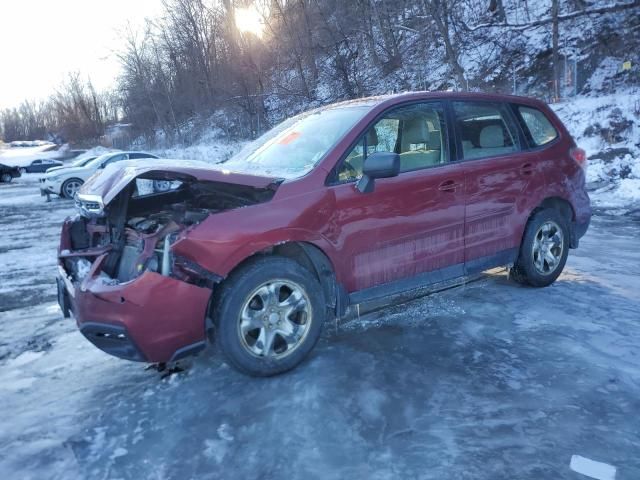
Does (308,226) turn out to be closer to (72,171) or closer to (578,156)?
(578,156)

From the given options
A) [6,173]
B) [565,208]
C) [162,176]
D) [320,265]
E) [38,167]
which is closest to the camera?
[162,176]

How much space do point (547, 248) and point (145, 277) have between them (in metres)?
3.76

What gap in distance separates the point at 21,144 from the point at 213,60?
52912 mm

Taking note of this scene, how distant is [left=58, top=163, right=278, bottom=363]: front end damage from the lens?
2.97 m

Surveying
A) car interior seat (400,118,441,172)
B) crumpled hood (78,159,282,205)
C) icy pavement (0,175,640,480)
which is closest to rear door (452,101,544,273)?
car interior seat (400,118,441,172)

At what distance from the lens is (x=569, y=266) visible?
5.74 meters

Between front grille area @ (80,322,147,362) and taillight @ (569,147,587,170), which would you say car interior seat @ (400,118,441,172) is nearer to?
taillight @ (569,147,587,170)

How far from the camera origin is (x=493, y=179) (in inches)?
173

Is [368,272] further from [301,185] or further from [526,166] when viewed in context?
[526,166]

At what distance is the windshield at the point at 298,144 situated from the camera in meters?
3.73

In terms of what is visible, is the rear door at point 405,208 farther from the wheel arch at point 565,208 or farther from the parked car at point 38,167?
the parked car at point 38,167

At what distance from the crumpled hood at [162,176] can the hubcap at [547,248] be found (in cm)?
278

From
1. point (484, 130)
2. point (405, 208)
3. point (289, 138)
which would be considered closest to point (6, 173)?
point (289, 138)

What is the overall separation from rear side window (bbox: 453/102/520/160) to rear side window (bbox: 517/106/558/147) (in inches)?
8.6
